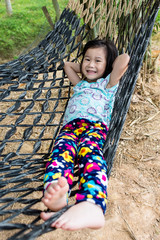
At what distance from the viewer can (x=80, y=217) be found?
0.83 meters

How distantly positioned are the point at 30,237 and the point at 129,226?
82cm

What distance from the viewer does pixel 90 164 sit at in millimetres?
1085

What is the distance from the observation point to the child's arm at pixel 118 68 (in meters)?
1.39

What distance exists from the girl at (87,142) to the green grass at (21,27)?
3.88m

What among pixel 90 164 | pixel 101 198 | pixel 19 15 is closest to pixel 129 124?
pixel 90 164

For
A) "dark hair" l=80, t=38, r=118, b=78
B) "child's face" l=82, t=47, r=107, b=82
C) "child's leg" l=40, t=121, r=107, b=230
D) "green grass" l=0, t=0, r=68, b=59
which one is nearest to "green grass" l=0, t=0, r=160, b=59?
"green grass" l=0, t=0, r=68, b=59

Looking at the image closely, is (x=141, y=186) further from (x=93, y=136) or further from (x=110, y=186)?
(x=93, y=136)

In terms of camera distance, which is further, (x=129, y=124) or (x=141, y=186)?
(x=129, y=124)

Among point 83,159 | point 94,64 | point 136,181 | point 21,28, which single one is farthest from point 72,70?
point 21,28

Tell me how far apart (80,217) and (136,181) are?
2.94 ft

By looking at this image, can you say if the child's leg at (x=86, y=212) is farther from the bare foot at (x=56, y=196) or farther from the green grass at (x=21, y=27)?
the green grass at (x=21, y=27)

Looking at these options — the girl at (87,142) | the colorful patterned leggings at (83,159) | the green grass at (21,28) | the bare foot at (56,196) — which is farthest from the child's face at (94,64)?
the green grass at (21,28)

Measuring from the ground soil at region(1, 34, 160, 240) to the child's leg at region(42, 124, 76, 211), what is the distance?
0.45m

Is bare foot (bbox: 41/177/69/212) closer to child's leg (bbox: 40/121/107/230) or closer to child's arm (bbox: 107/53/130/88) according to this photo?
child's leg (bbox: 40/121/107/230)
